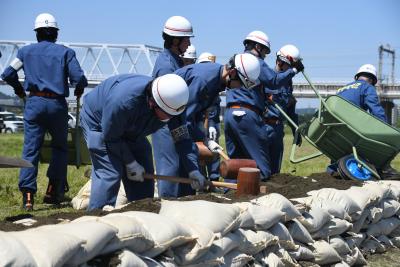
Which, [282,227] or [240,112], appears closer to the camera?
[282,227]

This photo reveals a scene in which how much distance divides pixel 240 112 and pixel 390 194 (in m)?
1.62

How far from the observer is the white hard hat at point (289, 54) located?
8031mm

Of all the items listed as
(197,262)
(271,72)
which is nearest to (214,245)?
(197,262)

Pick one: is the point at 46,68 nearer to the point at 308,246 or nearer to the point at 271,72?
the point at 271,72

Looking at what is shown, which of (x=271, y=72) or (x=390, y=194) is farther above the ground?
(x=271, y=72)

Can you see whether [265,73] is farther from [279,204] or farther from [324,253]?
[279,204]

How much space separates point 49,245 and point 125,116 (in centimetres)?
213

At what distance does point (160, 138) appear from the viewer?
6066mm

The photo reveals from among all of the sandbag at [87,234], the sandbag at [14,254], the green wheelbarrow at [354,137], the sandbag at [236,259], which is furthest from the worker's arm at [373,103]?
the sandbag at [14,254]

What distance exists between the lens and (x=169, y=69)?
6500 millimetres

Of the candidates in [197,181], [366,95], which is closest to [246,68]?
[197,181]

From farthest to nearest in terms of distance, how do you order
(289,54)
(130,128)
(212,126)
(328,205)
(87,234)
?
(212,126)
(289,54)
(328,205)
(130,128)
(87,234)

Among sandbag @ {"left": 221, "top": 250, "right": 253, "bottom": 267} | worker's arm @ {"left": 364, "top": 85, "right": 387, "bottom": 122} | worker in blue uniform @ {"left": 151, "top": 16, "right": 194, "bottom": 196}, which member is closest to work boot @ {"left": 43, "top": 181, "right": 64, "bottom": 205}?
worker in blue uniform @ {"left": 151, "top": 16, "right": 194, "bottom": 196}

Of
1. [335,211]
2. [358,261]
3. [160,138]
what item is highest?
[160,138]
